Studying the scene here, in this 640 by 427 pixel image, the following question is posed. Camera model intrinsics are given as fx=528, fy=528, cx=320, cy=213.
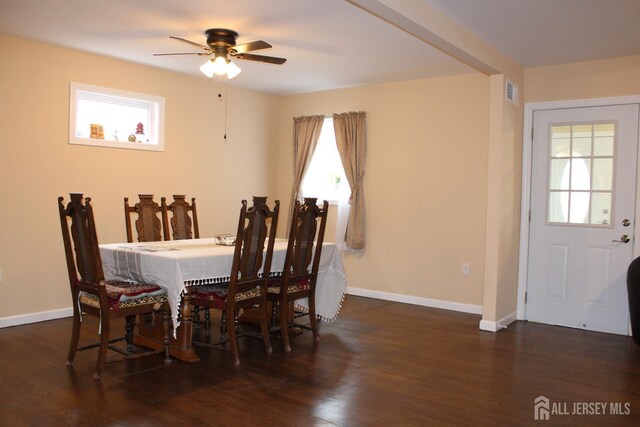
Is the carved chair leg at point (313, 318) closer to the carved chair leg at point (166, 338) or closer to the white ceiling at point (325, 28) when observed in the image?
the carved chair leg at point (166, 338)

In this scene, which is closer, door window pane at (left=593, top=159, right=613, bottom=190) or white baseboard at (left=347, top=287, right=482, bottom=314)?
door window pane at (left=593, top=159, right=613, bottom=190)

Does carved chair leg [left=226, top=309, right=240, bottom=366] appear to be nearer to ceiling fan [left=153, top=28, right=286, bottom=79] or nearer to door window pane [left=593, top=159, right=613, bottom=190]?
ceiling fan [left=153, top=28, right=286, bottom=79]

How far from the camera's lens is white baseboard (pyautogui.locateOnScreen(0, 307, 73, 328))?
4.47 meters

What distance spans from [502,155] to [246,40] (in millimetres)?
2458

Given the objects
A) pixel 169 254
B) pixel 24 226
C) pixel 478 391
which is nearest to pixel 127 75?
pixel 24 226

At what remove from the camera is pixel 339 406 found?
9.52 ft

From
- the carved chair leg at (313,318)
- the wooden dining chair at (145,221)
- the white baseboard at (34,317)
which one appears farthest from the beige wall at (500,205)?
the white baseboard at (34,317)

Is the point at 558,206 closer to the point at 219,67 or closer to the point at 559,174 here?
the point at 559,174

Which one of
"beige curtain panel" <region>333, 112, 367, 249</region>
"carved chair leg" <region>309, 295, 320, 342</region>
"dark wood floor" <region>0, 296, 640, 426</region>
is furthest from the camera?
"beige curtain panel" <region>333, 112, 367, 249</region>

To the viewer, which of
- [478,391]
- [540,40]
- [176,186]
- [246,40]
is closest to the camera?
[478,391]

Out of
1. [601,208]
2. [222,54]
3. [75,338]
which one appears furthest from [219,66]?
[601,208]

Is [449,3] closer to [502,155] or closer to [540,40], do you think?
[540,40]

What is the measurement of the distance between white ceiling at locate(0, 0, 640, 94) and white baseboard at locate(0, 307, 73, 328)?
2384mm

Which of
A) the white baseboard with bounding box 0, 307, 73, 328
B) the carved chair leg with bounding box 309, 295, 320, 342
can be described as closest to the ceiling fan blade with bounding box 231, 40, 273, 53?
the carved chair leg with bounding box 309, 295, 320, 342
